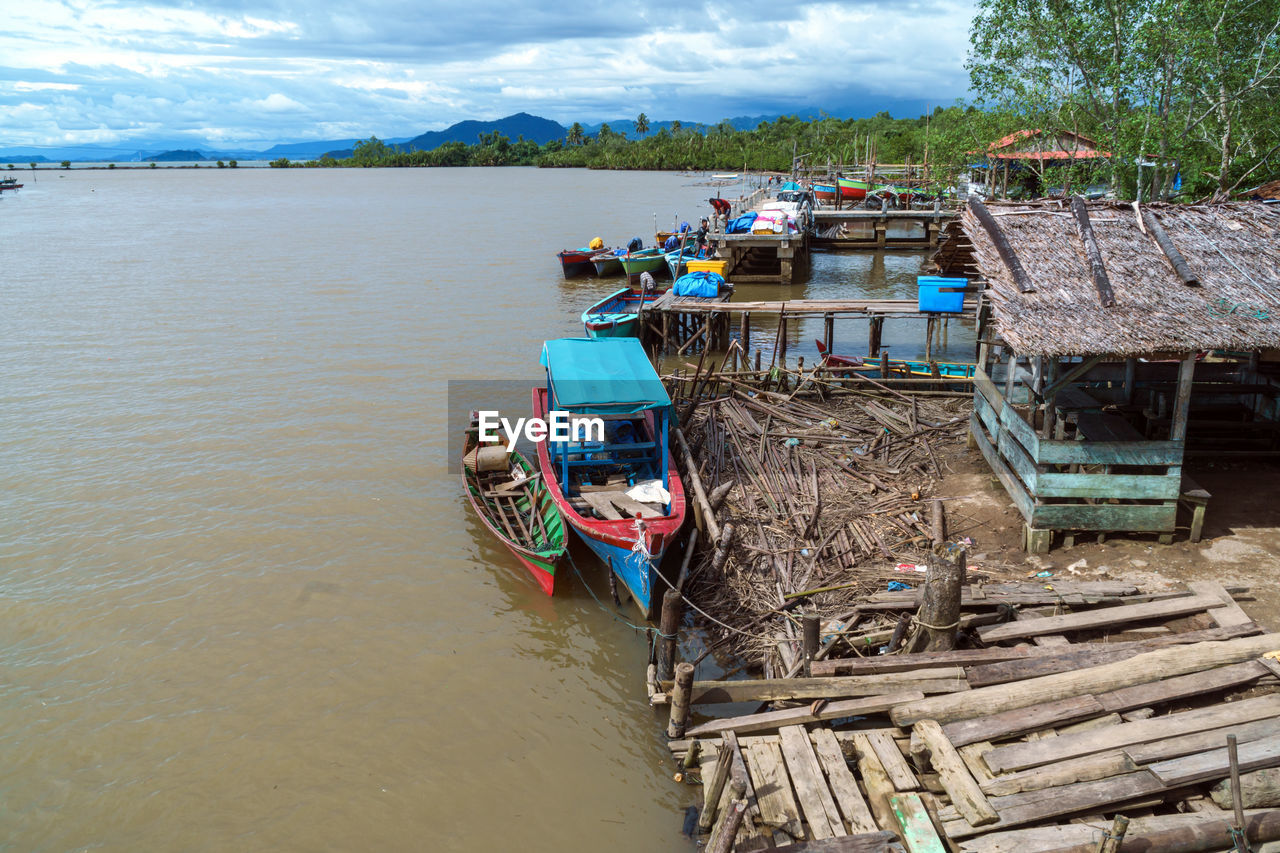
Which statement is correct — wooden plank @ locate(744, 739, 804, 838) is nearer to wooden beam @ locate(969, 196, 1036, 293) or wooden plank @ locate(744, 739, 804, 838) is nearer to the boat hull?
the boat hull

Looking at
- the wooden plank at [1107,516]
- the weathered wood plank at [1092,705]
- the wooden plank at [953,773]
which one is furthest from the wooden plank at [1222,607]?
the wooden plank at [953,773]

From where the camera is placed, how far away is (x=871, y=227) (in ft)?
163

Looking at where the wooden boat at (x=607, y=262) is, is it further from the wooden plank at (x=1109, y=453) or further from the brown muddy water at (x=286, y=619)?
the wooden plank at (x=1109, y=453)

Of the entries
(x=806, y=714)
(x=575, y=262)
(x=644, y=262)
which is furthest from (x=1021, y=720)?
(x=575, y=262)

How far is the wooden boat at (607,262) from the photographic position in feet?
122

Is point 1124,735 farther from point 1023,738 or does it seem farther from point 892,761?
point 892,761

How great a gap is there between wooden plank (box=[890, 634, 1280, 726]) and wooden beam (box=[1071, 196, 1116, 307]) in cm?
452

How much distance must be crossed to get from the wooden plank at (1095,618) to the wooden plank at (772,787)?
262cm

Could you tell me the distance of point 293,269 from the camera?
38688 mm

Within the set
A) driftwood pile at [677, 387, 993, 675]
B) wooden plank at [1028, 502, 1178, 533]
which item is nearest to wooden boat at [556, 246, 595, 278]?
driftwood pile at [677, 387, 993, 675]

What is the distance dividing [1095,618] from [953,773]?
2927mm

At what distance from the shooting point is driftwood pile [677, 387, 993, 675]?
33.6ft

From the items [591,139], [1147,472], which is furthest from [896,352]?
[591,139]

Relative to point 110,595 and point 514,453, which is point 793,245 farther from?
point 110,595
